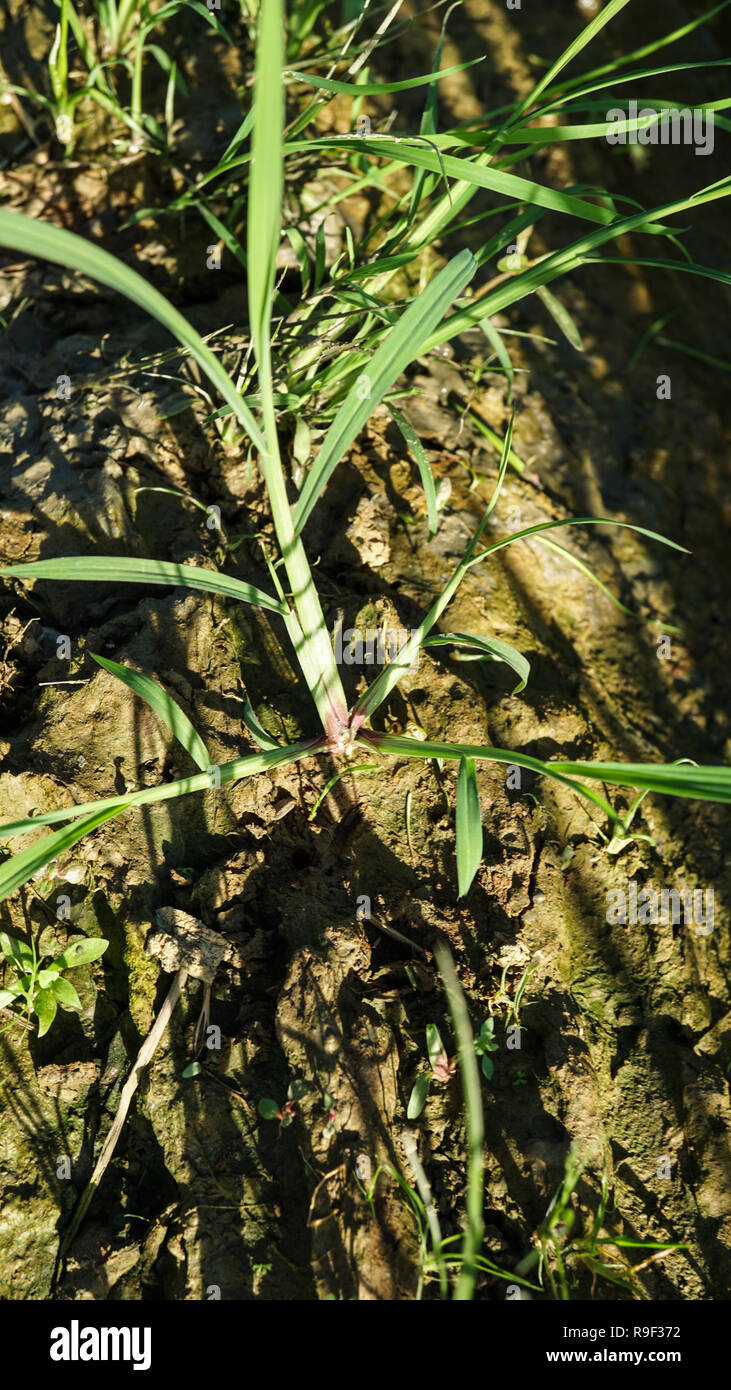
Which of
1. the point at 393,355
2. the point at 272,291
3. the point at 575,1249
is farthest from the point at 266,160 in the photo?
the point at 575,1249

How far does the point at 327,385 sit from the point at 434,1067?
1218 mm

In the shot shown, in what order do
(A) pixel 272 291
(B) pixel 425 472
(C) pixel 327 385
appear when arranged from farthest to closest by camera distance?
1. (C) pixel 327 385
2. (B) pixel 425 472
3. (A) pixel 272 291

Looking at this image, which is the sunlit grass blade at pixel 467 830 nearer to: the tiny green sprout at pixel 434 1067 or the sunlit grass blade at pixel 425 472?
the tiny green sprout at pixel 434 1067

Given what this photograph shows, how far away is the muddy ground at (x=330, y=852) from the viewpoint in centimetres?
119

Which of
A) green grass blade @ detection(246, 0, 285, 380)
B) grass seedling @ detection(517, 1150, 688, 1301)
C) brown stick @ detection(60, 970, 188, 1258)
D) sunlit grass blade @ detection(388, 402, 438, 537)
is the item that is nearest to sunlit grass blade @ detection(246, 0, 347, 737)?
green grass blade @ detection(246, 0, 285, 380)

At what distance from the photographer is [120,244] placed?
200cm

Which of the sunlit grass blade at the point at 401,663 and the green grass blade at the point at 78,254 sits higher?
the green grass blade at the point at 78,254

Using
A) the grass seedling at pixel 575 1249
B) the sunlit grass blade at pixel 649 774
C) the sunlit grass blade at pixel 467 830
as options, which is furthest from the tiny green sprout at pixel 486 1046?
the sunlit grass blade at pixel 649 774

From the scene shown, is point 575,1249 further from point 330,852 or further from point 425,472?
point 425,472

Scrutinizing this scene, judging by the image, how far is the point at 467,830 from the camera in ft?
3.78

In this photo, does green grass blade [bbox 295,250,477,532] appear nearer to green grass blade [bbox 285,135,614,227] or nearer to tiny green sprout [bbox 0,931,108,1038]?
green grass blade [bbox 285,135,614,227]

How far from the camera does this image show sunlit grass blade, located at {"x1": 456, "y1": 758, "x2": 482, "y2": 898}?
3.68 feet
